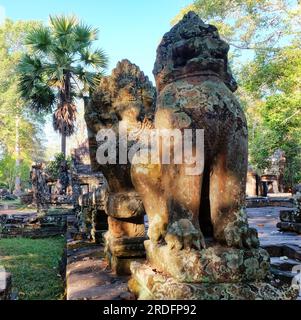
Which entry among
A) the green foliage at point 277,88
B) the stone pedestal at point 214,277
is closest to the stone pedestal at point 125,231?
the stone pedestal at point 214,277

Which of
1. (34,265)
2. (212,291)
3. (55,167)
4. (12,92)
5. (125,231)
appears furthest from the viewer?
(12,92)

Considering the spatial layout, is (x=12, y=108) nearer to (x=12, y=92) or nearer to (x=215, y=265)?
(x=12, y=92)

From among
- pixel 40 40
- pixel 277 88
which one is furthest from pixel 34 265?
pixel 40 40

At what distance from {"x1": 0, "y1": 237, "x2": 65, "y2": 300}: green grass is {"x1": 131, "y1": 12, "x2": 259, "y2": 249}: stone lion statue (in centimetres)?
248

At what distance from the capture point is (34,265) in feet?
19.9

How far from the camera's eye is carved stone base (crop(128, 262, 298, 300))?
1.75 m

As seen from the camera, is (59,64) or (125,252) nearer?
(125,252)

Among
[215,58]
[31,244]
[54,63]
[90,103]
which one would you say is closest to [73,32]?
[54,63]

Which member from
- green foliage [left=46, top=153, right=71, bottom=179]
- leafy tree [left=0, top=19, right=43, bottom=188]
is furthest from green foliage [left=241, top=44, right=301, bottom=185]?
leafy tree [left=0, top=19, right=43, bottom=188]

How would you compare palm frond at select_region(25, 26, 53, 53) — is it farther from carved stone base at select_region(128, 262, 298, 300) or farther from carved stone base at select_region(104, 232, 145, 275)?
carved stone base at select_region(128, 262, 298, 300)

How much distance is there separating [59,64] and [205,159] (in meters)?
15.3
